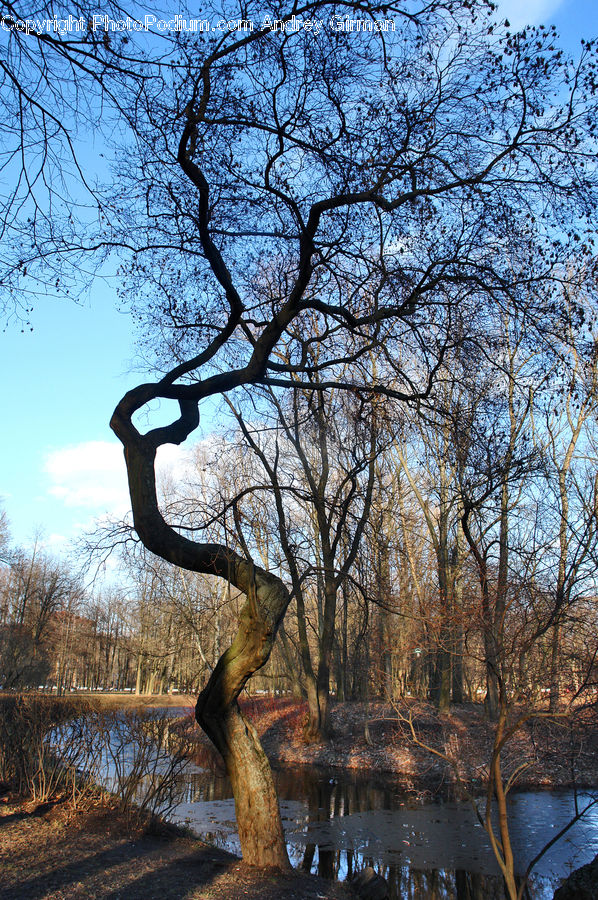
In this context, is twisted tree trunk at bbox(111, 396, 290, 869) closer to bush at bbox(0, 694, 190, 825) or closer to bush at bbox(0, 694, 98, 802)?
bush at bbox(0, 694, 190, 825)

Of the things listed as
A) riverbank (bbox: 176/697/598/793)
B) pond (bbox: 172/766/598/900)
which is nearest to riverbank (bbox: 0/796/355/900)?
pond (bbox: 172/766/598/900)

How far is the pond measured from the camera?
774cm

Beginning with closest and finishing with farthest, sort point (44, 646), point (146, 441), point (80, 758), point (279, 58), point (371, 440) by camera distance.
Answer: point (279, 58), point (146, 441), point (80, 758), point (371, 440), point (44, 646)

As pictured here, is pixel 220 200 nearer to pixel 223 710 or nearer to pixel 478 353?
pixel 478 353

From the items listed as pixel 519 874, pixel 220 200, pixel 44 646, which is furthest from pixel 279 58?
pixel 44 646

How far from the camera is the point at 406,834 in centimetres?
983

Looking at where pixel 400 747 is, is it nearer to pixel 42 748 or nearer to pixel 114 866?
pixel 42 748

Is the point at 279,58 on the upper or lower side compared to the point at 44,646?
upper

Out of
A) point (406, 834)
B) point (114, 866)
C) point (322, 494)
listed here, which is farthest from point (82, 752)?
point (322, 494)

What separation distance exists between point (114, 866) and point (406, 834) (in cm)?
599

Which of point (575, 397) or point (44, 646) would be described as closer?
point (575, 397)

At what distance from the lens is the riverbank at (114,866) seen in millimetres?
4781

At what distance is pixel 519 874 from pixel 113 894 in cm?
551

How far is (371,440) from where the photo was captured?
8.55 meters
